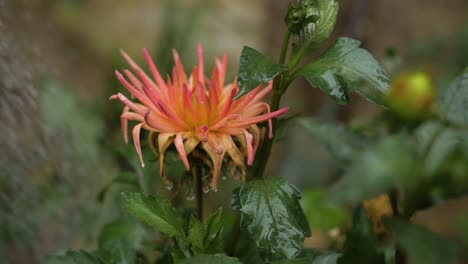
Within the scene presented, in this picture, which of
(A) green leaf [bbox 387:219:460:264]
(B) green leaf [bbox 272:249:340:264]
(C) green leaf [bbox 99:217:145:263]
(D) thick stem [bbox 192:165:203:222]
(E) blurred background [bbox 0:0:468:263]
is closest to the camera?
(A) green leaf [bbox 387:219:460:264]

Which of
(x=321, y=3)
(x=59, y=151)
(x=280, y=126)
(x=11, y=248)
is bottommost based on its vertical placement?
(x=11, y=248)

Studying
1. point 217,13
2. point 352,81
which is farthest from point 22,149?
point 217,13

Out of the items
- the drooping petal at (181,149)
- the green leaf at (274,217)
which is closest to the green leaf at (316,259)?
the green leaf at (274,217)

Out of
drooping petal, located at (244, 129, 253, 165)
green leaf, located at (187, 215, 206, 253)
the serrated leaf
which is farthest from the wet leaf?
green leaf, located at (187, 215, 206, 253)

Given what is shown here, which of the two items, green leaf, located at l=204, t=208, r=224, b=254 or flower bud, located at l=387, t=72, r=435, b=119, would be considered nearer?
flower bud, located at l=387, t=72, r=435, b=119

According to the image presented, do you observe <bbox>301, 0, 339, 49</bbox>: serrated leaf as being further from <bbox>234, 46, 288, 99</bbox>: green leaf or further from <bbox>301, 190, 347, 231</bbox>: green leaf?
<bbox>301, 190, 347, 231</bbox>: green leaf

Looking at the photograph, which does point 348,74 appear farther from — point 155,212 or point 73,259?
point 73,259

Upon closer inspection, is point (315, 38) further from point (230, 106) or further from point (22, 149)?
point (22, 149)

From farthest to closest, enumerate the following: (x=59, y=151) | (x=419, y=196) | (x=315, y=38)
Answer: (x=59, y=151)
(x=315, y=38)
(x=419, y=196)
